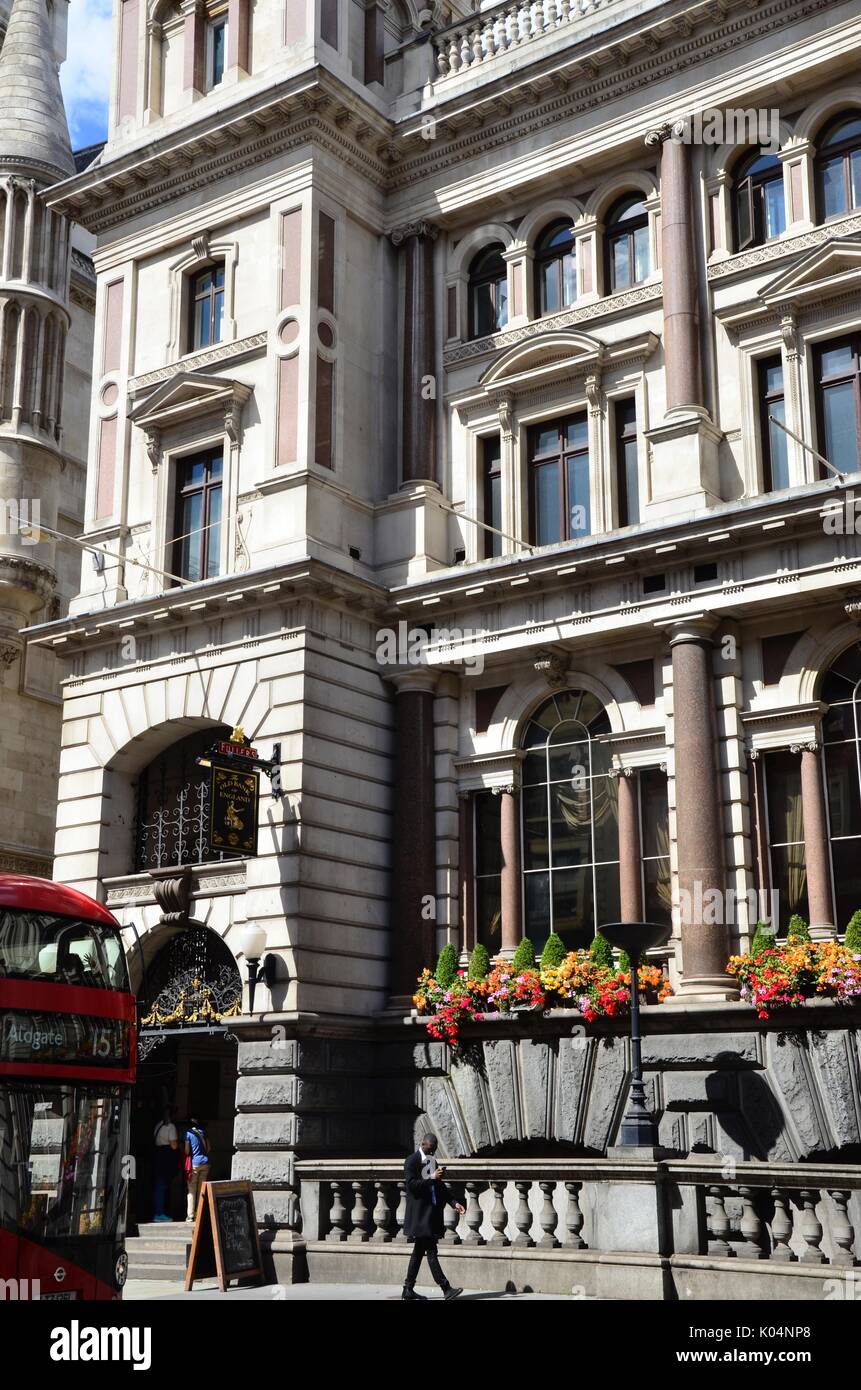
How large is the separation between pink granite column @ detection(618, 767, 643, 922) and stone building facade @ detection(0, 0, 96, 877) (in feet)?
58.1

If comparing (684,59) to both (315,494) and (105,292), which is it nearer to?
(315,494)

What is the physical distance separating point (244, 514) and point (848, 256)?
10.9 metres

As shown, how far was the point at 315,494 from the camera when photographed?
26.5 m

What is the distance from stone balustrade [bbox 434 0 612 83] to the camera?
27.8 m

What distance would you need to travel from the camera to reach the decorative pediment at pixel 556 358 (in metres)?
25.9

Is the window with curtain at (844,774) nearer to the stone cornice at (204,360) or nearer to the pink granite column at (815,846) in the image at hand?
the pink granite column at (815,846)

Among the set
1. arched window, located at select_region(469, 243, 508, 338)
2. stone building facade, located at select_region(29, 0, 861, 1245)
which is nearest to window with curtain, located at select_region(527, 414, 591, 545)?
stone building facade, located at select_region(29, 0, 861, 1245)

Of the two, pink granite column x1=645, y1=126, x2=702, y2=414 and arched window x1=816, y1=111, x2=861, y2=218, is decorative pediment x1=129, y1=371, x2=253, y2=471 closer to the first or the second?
pink granite column x1=645, y1=126, x2=702, y2=414

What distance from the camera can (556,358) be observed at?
2681cm

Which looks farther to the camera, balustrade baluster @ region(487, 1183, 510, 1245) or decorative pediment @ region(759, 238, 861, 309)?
decorative pediment @ region(759, 238, 861, 309)

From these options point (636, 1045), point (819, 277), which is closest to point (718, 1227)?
point (636, 1045)

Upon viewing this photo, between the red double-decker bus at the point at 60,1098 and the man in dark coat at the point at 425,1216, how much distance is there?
3407mm

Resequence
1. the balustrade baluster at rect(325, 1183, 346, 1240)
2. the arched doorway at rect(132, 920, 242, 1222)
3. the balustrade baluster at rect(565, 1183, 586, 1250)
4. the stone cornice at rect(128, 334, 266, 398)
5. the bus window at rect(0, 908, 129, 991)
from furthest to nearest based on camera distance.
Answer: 1. the stone cornice at rect(128, 334, 266, 398)
2. the arched doorway at rect(132, 920, 242, 1222)
3. the balustrade baluster at rect(325, 1183, 346, 1240)
4. the balustrade baluster at rect(565, 1183, 586, 1250)
5. the bus window at rect(0, 908, 129, 991)
